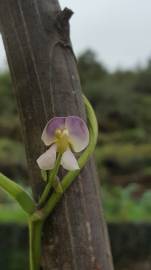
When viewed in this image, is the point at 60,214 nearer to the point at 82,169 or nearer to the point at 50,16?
the point at 82,169

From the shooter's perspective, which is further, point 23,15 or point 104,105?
point 104,105

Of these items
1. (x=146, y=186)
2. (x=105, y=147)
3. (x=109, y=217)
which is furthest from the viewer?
(x=105, y=147)

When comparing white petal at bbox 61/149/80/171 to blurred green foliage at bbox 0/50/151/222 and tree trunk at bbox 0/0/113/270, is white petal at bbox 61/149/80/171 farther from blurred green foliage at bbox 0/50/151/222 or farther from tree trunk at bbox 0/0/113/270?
blurred green foliage at bbox 0/50/151/222

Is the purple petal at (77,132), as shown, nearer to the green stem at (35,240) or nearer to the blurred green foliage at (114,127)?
the green stem at (35,240)

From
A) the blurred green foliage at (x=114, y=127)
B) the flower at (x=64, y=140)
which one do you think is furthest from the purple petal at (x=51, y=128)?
the blurred green foliage at (x=114, y=127)

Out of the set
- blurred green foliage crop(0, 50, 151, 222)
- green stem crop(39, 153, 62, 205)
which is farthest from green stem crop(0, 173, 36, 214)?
blurred green foliage crop(0, 50, 151, 222)

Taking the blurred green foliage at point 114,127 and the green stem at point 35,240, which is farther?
the blurred green foliage at point 114,127

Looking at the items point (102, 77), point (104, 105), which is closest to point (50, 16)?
point (104, 105)
